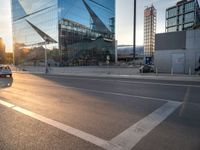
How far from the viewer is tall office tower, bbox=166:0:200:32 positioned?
73.7 metres

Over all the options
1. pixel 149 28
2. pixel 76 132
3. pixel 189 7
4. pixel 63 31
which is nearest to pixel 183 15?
pixel 189 7

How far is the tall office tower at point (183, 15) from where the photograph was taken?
242 feet

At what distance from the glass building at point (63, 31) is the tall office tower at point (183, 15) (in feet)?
83.5

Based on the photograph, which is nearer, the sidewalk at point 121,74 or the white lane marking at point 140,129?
the white lane marking at point 140,129

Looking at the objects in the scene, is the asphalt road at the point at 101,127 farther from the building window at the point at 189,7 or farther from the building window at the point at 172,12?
the building window at the point at 172,12

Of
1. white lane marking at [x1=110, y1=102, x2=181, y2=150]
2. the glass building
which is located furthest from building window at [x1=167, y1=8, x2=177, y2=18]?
white lane marking at [x1=110, y1=102, x2=181, y2=150]

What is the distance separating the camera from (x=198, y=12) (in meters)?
77.2

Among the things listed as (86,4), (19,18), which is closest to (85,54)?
(86,4)

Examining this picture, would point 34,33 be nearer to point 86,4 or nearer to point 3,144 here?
point 86,4

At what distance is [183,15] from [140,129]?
8257 cm

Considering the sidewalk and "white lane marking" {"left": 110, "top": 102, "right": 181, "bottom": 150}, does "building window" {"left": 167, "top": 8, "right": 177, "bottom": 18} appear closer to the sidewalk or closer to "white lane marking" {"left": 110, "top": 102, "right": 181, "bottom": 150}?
the sidewalk

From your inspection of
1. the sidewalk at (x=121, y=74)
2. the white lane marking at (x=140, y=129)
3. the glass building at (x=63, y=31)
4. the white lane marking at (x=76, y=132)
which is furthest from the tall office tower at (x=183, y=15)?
the white lane marking at (x=76, y=132)

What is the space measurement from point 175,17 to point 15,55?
236ft

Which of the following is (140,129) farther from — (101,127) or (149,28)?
(149,28)
